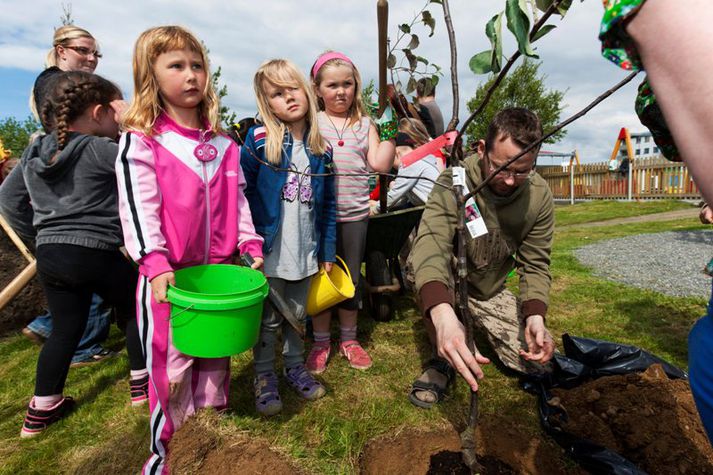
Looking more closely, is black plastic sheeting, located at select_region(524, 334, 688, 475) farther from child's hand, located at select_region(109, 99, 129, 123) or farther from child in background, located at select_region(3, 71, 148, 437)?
child's hand, located at select_region(109, 99, 129, 123)

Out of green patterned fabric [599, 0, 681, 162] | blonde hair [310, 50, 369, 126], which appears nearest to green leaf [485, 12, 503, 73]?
green patterned fabric [599, 0, 681, 162]

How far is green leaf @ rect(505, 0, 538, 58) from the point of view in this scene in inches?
30.1

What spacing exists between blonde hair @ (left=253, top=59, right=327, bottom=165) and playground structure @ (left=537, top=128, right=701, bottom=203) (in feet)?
48.1

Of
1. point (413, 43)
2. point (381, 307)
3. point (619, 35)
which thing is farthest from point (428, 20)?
point (381, 307)

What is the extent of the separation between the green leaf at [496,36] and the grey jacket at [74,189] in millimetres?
1885

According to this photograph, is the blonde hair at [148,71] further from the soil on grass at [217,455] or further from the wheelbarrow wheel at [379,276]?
the wheelbarrow wheel at [379,276]

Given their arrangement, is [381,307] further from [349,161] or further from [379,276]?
[349,161]

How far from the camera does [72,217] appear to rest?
2059 millimetres

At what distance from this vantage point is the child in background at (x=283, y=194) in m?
2.23

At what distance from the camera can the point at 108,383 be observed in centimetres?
264

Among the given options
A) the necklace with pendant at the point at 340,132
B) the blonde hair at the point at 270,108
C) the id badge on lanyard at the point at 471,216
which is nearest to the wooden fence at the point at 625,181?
the necklace with pendant at the point at 340,132

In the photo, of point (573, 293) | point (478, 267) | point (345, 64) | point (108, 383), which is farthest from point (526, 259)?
point (108, 383)

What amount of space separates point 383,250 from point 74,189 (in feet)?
6.97

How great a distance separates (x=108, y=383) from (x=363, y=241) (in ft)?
6.22
